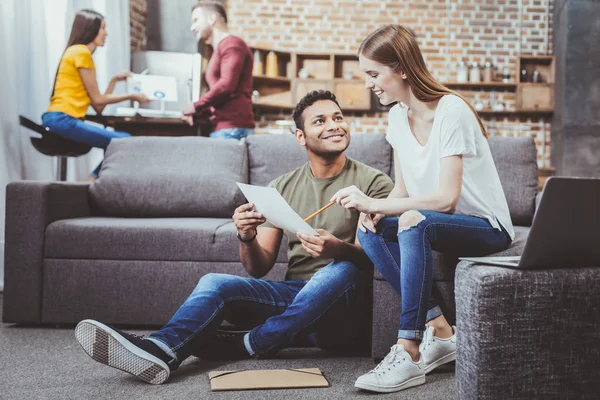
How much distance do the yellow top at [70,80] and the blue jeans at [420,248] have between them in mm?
2414

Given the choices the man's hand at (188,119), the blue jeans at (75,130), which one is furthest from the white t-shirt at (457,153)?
the blue jeans at (75,130)

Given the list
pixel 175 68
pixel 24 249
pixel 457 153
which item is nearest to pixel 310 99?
pixel 457 153

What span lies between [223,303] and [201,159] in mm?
1202

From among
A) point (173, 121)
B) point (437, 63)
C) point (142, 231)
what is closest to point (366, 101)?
point (437, 63)

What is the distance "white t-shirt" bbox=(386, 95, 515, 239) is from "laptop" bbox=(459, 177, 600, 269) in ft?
1.75

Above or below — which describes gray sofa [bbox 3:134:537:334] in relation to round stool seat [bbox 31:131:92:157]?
below

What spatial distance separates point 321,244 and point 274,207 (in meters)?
0.19

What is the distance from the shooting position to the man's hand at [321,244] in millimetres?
1740

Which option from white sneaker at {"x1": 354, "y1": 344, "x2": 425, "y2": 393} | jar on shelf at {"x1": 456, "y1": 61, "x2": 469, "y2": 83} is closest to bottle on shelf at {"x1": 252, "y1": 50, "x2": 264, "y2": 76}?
jar on shelf at {"x1": 456, "y1": 61, "x2": 469, "y2": 83}

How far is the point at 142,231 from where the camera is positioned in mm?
2393

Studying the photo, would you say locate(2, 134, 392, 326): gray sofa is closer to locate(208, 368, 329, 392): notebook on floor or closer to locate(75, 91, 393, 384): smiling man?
locate(75, 91, 393, 384): smiling man

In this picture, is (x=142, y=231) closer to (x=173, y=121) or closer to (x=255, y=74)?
(x=173, y=121)

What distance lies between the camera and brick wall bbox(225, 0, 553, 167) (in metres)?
6.38

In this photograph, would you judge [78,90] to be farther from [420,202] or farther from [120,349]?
[420,202]
